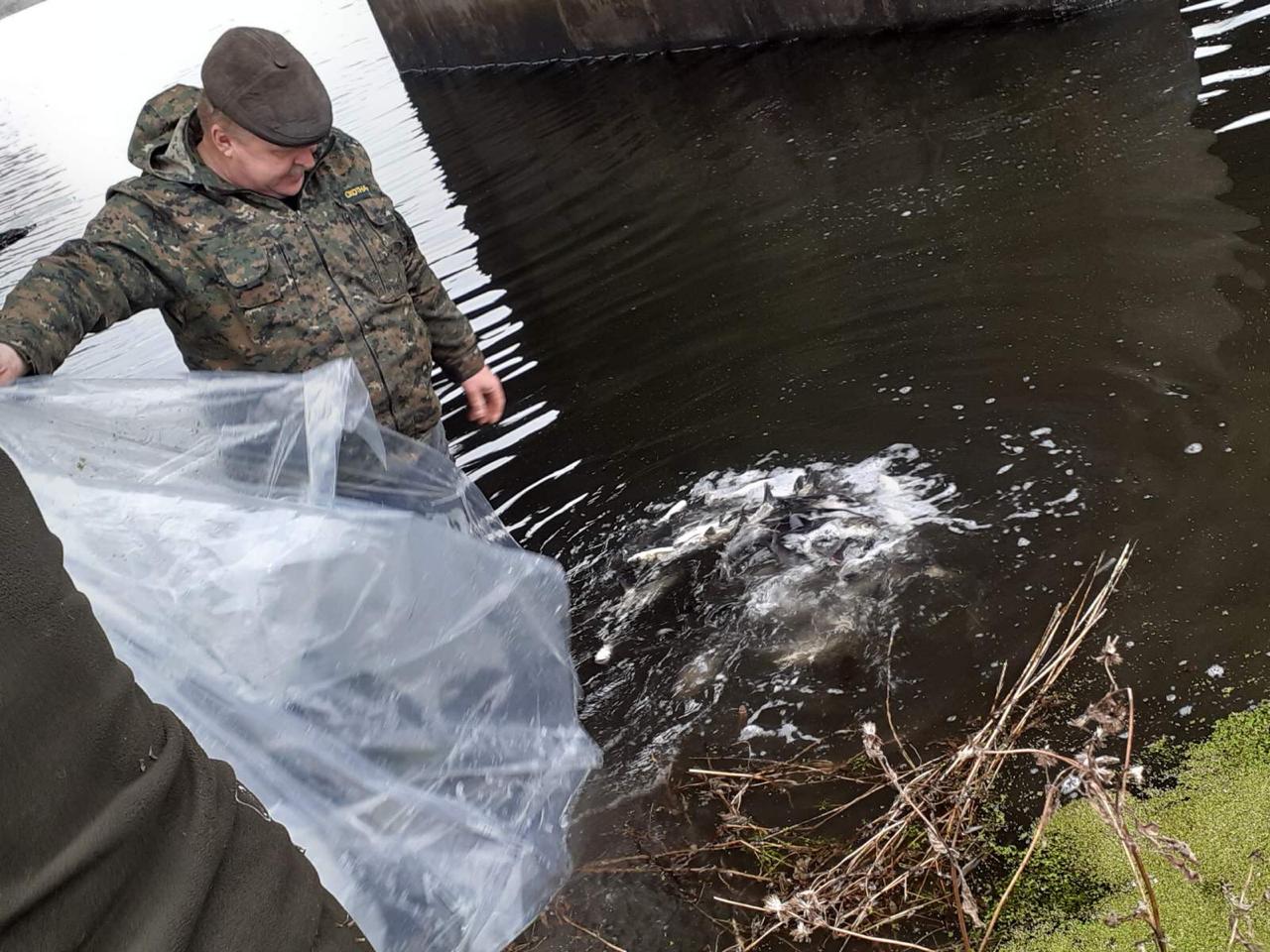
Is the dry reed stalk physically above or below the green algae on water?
above

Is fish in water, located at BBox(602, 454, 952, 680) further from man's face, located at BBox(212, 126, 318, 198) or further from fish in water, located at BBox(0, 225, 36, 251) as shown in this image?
fish in water, located at BBox(0, 225, 36, 251)

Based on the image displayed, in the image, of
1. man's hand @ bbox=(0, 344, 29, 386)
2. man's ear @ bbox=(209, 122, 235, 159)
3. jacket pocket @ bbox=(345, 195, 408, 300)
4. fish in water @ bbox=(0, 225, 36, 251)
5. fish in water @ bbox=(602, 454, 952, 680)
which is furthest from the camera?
fish in water @ bbox=(0, 225, 36, 251)

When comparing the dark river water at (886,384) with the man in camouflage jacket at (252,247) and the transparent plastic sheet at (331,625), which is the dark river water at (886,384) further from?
the man in camouflage jacket at (252,247)

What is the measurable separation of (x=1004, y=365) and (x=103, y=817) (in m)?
3.83

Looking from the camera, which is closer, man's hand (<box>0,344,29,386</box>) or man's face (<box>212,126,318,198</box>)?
man's hand (<box>0,344,29,386</box>)

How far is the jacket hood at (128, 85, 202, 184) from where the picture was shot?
9.10ft

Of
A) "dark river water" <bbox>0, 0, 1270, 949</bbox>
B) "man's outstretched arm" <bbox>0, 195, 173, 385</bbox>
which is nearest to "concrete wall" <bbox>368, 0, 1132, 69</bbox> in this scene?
"dark river water" <bbox>0, 0, 1270, 949</bbox>

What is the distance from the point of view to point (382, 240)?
10.3ft

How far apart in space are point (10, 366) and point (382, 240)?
117cm

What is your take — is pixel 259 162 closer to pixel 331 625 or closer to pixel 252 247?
pixel 252 247

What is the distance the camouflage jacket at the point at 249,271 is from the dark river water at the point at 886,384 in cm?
122

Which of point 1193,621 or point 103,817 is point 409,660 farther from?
point 1193,621

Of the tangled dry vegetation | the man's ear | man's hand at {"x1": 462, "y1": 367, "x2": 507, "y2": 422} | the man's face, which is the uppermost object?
the man's ear

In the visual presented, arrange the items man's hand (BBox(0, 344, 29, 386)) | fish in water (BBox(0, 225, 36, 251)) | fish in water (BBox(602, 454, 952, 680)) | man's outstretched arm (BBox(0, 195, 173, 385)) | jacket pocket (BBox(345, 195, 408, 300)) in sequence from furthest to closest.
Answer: fish in water (BBox(0, 225, 36, 251)) < fish in water (BBox(602, 454, 952, 680)) < jacket pocket (BBox(345, 195, 408, 300)) < man's outstretched arm (BBox(0, 195, 173, 385)) < man's hand (BBox(0, 344, 29, 386))
